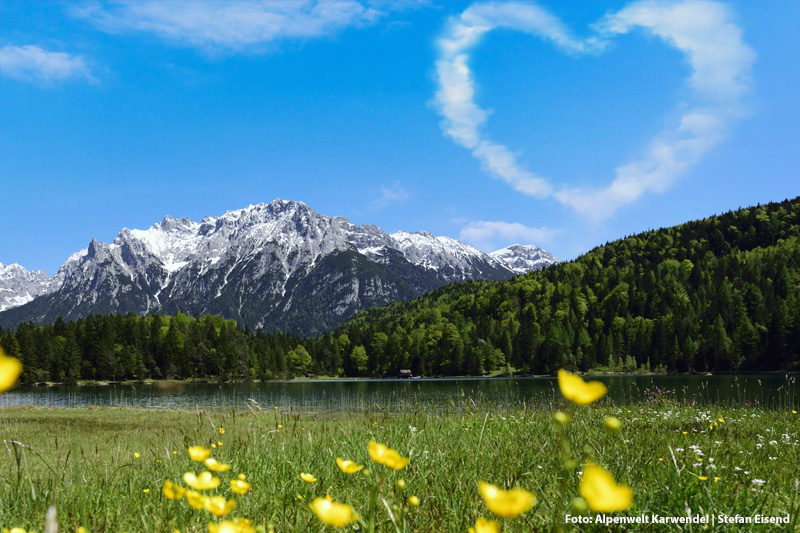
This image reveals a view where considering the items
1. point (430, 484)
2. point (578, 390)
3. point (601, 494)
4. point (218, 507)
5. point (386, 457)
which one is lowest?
point (430, 484)

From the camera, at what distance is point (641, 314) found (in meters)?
130

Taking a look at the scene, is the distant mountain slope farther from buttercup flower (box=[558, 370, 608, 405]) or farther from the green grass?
buttercup flower (box=[558, 370, 608, 405])

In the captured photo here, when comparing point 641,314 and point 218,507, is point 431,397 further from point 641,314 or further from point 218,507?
point 641,314

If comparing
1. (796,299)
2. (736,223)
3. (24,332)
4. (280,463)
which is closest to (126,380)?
(24,332)

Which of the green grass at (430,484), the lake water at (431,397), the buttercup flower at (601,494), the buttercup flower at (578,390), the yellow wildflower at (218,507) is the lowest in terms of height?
the lake water at (431,397)

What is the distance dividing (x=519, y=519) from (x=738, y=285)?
→ 487ft

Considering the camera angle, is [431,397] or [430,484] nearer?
[430,484]

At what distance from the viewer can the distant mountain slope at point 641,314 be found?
338ft

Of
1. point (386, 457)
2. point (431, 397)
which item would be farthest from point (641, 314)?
point (386, 457)

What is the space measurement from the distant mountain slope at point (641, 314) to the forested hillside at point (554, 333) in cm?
33

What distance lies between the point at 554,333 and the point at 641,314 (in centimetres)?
2786

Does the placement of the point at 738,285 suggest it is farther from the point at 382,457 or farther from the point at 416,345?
the point at 382,457

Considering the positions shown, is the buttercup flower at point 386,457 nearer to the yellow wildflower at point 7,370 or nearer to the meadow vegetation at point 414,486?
the meadow vegetation at point 414,486

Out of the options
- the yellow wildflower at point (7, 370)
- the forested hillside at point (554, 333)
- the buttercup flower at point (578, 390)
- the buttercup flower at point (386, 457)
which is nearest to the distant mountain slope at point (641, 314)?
the forested hillside at point (554, 333)
